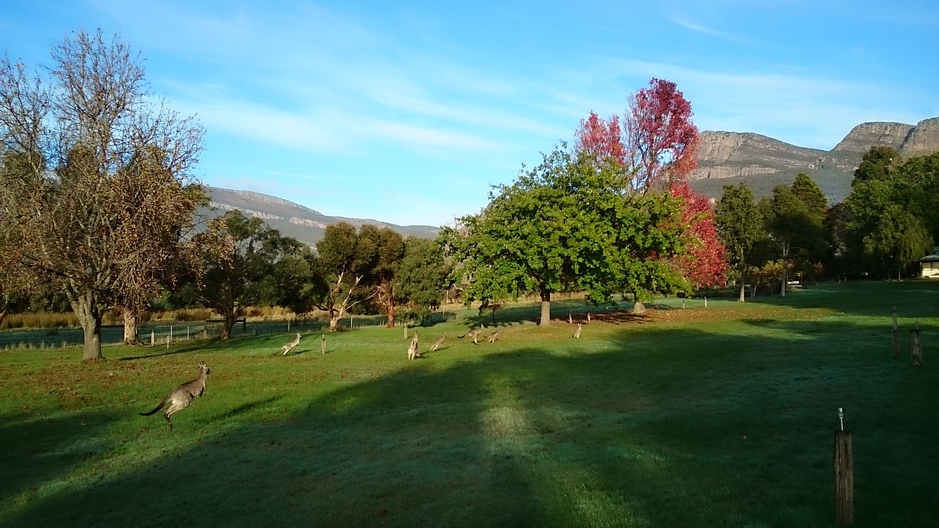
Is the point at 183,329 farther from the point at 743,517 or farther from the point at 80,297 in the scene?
the point at 743,517

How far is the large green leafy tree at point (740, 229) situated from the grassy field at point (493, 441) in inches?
1464

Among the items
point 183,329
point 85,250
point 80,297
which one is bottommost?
point 183,329

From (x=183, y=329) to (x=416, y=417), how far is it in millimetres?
41921

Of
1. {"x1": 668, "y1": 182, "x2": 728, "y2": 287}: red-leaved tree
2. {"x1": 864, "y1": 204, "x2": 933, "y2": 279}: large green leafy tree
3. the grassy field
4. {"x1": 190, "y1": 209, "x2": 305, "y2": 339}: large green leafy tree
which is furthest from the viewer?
{"x1": 864, "y1": 204, "x2": 933, "y2": 279}: large green leafy tree

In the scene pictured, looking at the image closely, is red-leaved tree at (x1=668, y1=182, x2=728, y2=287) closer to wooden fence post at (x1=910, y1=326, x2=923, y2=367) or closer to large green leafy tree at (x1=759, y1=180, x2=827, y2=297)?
large green leafy tree at (x1=759, y1=180, x2=827, y2=297)

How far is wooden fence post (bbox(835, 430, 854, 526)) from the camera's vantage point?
248 inches

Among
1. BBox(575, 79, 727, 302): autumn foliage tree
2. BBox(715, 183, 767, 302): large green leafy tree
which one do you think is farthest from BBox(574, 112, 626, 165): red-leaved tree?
BBox(715, 183, 767, 302): large green leafy tree

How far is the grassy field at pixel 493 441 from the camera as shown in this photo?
25.7 ft

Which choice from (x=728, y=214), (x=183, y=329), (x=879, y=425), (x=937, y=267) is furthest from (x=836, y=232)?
(x=879, y=425)

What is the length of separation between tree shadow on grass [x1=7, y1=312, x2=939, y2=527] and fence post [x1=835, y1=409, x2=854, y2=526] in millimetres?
330

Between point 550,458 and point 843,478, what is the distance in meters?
4.46

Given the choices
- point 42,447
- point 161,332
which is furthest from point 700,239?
point 161,332

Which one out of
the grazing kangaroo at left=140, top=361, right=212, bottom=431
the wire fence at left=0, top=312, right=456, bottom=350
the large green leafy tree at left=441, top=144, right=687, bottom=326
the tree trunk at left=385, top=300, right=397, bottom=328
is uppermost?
the large green leafy tree at left=441, top=144, right=687, bottom=326

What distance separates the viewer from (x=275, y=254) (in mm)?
45750
